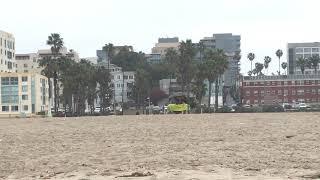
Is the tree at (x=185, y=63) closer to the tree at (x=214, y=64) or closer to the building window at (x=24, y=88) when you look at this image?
the tree at (x=214, y=64)

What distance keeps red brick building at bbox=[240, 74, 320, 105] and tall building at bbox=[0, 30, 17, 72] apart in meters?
60.8

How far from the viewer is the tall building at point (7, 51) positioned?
143625 mm

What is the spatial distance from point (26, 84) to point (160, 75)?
6871 cm

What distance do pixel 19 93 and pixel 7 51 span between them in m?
33.8

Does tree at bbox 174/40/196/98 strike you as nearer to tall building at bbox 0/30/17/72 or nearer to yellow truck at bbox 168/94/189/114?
yellow truck at bbox 168/94/189/114

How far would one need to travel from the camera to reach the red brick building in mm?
164500

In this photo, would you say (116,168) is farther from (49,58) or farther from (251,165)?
(49,58)

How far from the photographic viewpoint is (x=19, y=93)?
117 meters

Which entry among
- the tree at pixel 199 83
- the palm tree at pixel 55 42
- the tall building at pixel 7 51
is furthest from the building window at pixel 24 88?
the tree at pixel 199 83

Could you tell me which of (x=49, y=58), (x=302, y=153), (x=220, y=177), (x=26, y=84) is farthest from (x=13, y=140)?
(x=26, y=84)

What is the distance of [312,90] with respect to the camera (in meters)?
165

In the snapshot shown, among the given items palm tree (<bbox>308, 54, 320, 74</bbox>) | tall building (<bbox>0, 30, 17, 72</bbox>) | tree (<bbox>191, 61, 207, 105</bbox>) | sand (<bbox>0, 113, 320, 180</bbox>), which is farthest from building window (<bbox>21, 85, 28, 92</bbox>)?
sand (<bbox>0, 113, 320, 180</bbox>)

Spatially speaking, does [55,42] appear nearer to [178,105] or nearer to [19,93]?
[19,93]

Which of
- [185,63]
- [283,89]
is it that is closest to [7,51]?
[185,63]
